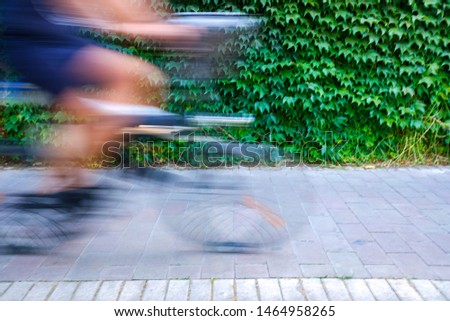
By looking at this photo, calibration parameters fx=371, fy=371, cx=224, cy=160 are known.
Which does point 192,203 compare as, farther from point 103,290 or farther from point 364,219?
point 364,219

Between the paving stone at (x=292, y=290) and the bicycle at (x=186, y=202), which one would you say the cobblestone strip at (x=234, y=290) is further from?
the bicycle at (x=186, y=202)

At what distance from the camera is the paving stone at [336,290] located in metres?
2.24

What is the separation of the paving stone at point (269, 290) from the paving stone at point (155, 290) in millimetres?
599

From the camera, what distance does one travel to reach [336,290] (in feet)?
7.55

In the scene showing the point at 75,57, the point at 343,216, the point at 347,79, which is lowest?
the point at 343,216

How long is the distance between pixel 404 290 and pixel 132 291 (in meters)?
1.69

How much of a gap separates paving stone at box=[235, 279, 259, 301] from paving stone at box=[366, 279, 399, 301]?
0.73 metres

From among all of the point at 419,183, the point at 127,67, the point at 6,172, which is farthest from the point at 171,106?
the point at 419,183

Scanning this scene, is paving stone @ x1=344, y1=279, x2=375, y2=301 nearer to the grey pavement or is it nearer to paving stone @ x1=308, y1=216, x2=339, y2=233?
the grey pavement

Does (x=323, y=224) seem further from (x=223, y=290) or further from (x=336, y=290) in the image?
(x=223, y=290)

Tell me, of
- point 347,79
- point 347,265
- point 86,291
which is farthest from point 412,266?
point 347,79

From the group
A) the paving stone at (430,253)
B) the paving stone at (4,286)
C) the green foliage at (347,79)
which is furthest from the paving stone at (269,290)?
the green foliage at (347,79)

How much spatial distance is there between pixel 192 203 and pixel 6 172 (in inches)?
106
